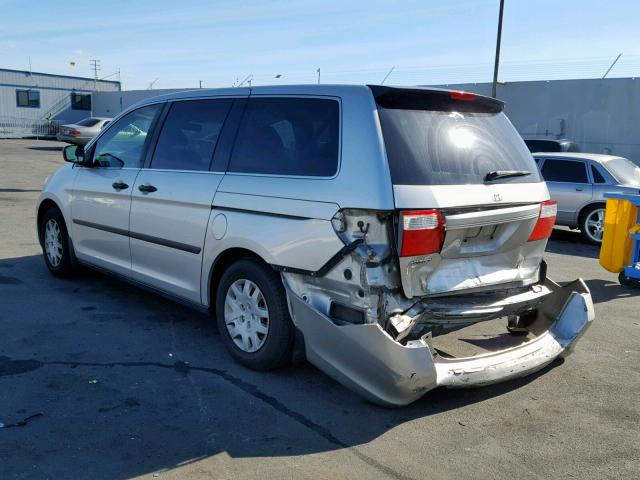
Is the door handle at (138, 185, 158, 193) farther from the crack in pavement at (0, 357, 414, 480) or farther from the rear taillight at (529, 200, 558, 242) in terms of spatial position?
the rear taillight at (529, 200, 558, 242)

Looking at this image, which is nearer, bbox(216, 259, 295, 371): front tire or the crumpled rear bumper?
the crumpled rear bumper

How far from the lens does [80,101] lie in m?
49.4

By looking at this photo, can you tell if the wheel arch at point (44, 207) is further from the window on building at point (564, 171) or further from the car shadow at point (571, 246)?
the window on building at point (564, 171)

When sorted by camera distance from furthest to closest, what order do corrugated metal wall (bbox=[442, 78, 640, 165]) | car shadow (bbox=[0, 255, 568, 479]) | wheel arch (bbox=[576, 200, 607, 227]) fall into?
corrugated metal wall (bbox=[442, 78, 640, 165]) → wheel arch (bbox=[576, 200, 607, 227]) → car shadow (bbox=[0, 255, 568, 479])

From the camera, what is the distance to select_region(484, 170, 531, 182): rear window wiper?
4250mm

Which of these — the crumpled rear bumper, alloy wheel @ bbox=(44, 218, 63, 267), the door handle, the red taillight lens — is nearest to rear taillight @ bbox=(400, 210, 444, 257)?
the crumpled rear bumper

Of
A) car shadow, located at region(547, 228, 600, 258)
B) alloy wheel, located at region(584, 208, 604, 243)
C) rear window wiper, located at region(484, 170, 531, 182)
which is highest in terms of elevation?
rear window wiper, located at region(484, 170, 531, 182)

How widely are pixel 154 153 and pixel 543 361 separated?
3486 mm

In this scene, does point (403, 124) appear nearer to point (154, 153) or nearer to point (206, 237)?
point (206, 237)

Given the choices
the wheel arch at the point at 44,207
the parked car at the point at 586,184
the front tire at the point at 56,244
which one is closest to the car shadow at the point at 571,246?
the parked car at the point at 586,184

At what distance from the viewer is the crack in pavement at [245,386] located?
350cm

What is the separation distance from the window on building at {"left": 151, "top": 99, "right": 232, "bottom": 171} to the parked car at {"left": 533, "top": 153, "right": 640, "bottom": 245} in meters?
8.29

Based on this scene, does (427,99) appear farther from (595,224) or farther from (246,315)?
(595,224)

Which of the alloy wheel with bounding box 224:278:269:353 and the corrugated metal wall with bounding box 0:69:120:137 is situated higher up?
the corrugated metal wall with bounding box 0:69:120:137
